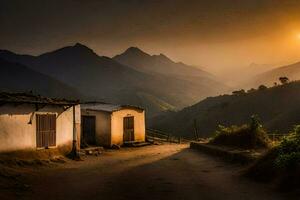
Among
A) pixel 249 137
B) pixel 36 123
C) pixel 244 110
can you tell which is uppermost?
pixel 244 110

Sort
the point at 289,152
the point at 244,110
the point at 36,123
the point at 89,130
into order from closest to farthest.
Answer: the point at 289,152 < the point at 36,123 < the point at 89,130 < the point at 244,110

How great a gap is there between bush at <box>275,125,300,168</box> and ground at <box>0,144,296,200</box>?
1066mm

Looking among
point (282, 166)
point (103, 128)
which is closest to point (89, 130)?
point (103, 128)

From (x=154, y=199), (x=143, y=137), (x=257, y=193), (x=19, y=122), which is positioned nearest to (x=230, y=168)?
(x=257, y=193)

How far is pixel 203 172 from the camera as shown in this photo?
20.1 meters

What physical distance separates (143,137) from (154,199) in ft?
88.5

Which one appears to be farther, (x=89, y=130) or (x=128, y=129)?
(x=128, y=129)

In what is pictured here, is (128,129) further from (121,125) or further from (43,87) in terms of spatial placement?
(43,87)

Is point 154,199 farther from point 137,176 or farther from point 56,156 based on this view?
point 56,156

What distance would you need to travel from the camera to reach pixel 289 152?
1602 centimetres

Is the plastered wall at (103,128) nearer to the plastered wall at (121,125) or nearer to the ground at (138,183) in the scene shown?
the plastered wall at (121,125)

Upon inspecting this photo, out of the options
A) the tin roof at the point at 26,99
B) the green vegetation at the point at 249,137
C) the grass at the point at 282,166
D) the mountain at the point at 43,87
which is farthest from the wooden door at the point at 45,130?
the mountain at the point at 43,87

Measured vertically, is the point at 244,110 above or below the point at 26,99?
above

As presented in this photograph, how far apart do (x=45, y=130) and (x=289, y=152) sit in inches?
525
